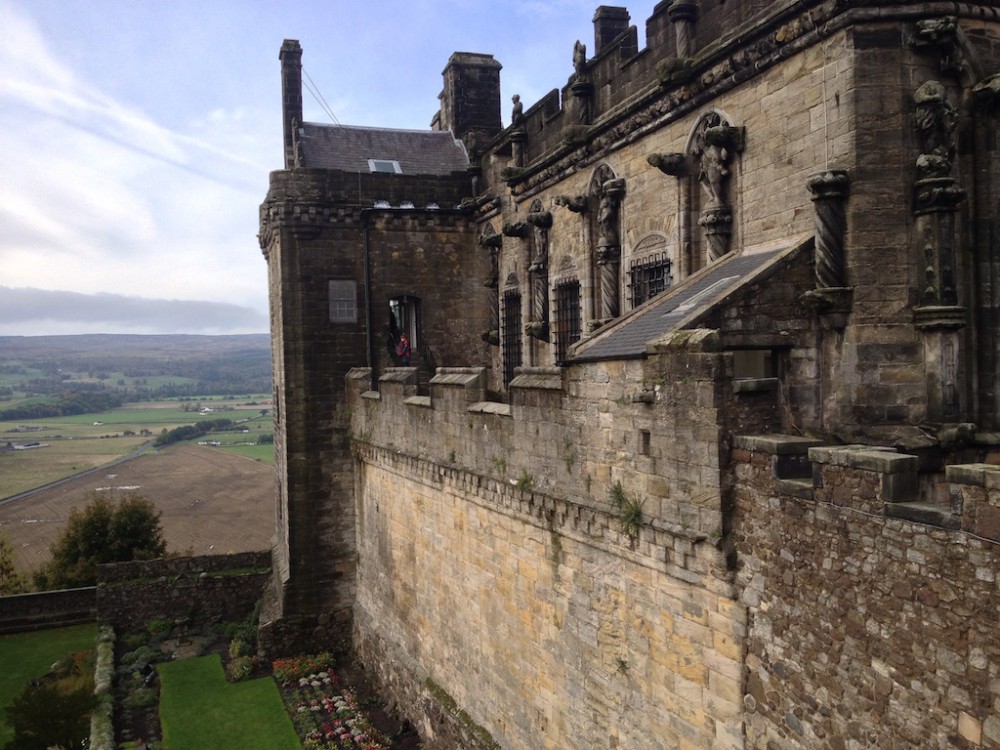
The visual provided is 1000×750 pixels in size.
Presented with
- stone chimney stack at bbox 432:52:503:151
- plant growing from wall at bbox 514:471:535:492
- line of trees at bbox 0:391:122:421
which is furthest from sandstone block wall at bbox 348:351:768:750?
line of trees at bbox 0:391:122:421

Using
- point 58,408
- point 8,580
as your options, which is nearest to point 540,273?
point 8,580

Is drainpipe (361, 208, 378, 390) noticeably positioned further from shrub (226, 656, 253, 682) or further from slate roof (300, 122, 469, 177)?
shrub (226, 656, 253, 682)

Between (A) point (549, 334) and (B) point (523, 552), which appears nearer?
(B) point (523, 552)

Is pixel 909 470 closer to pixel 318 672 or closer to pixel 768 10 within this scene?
pixel 768 10

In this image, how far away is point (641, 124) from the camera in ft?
42.3

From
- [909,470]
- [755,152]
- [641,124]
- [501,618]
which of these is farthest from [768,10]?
[501,618]

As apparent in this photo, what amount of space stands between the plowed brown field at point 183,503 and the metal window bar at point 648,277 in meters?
30.5

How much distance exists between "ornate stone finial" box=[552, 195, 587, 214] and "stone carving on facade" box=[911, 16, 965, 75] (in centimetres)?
681

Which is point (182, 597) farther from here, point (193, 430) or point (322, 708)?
point (193, 430)

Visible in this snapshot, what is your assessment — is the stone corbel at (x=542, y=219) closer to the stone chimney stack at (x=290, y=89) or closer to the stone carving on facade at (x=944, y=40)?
the stone chimney stack at (x=290, y=89)

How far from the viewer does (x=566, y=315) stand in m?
16.6

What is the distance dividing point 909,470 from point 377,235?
52.4 feet

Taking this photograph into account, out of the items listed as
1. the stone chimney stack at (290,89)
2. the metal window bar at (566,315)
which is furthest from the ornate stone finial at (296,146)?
the metal window bar at (566,315)

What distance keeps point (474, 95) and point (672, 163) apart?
1314cm
